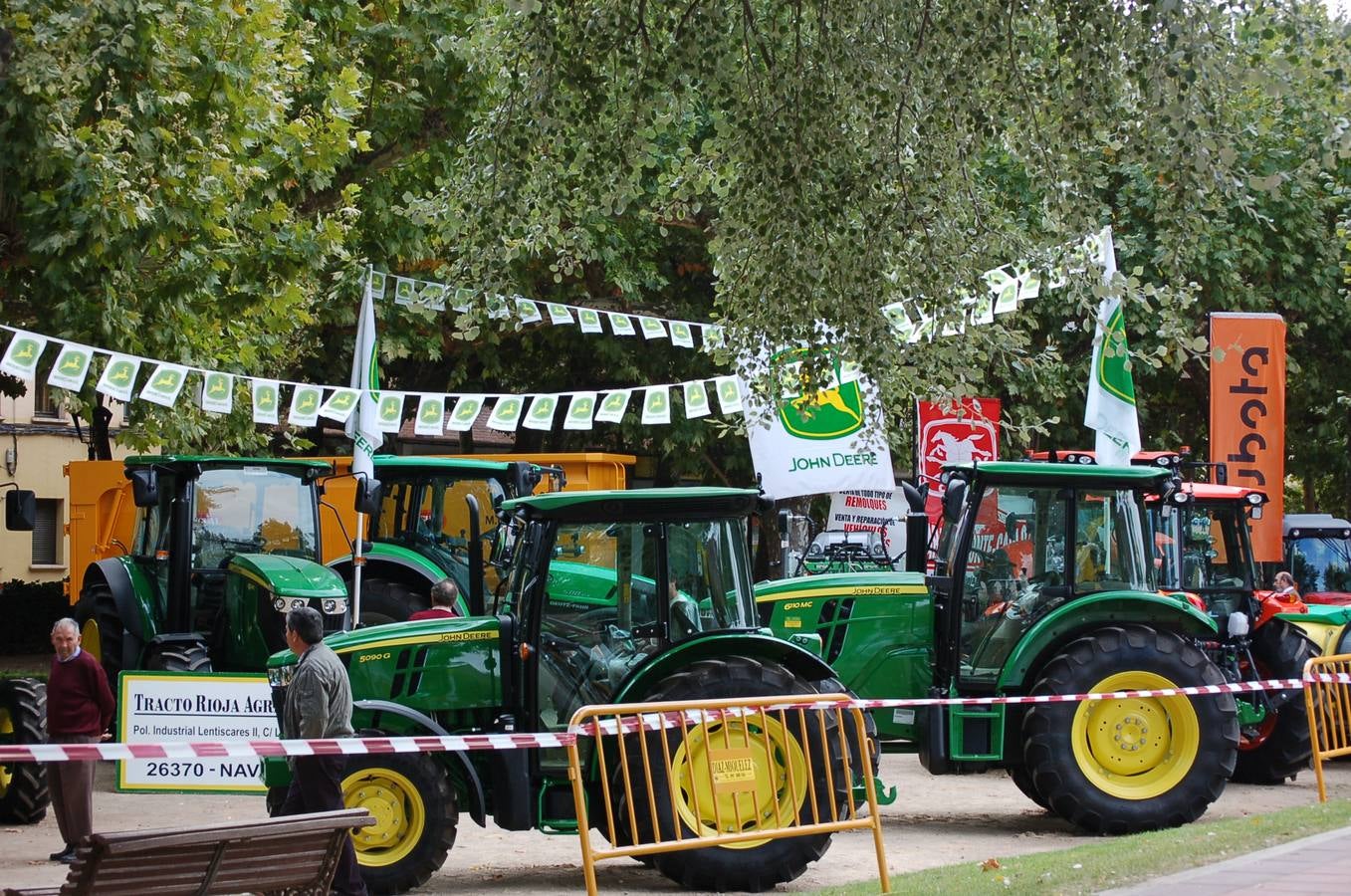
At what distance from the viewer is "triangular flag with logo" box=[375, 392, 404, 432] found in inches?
677

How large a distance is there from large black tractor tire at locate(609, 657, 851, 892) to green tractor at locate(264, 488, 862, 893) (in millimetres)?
12

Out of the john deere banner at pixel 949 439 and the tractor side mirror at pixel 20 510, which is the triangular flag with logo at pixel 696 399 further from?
the tractor side mirror at pixel 20 510

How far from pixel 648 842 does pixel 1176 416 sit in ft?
76.2

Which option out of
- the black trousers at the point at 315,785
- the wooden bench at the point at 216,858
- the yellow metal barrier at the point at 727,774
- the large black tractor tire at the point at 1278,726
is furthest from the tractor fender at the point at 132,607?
the large black tractor tire at the point at 1278,726

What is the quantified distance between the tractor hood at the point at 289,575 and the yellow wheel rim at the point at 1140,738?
20.2 feet

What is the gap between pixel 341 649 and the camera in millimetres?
9945

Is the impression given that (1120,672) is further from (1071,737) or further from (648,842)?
(648,842)

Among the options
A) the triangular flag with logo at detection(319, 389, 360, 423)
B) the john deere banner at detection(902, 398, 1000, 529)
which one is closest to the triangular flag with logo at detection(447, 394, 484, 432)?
the triangular flag with logo at detection(319, 389, 360, 423)

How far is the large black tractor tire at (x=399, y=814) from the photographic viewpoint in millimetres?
9312

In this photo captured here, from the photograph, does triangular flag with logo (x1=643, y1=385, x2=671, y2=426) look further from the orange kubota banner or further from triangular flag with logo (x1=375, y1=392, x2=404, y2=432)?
the orange kubota banner

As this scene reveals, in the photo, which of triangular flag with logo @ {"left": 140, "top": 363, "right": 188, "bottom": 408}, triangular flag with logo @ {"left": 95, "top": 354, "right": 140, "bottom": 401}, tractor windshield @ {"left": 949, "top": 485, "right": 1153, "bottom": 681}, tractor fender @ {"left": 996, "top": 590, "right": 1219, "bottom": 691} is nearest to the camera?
tractor fender @ {"left": 996, "top": 590, "right": 1219, "bottom": 691}

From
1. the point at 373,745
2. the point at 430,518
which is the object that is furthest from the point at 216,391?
the point at 373,745

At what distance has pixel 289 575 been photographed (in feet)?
46.5

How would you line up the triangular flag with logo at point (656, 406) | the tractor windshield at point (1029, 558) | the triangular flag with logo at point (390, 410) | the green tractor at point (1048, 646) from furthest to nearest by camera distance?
the triangular flag with logo at point (656, 406), the triangular flag with logo at point (390, 410), the tractor windshield at point (1029, 558), the green tractor at point (1048, 646)
